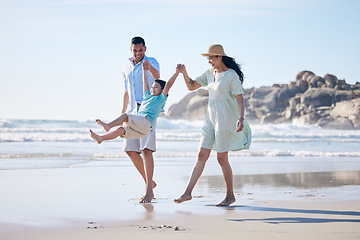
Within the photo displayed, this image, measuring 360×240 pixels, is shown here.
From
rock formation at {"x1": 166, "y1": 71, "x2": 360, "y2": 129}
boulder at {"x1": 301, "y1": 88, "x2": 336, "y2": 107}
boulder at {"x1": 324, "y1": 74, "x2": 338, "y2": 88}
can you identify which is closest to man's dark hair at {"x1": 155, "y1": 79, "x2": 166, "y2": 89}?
rock formation at {"x1": 166, "y1": 71, "x2": 360, "y2": 129}

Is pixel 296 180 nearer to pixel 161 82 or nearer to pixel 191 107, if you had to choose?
pixel 161 82

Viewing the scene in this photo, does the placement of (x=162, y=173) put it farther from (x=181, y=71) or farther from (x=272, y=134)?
(x=272, y=134)

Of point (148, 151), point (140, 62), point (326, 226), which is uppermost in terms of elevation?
point (140, 62)

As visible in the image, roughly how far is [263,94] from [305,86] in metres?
7.49

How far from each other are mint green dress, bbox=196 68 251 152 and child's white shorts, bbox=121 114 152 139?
715mm

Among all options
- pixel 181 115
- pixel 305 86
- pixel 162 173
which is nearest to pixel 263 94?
pixel 305 86

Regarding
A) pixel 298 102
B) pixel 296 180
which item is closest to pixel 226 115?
pixel 296 180

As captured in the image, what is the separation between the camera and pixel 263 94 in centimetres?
9831

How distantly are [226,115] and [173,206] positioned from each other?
1.13 meters

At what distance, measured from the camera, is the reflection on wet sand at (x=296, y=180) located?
321 inches

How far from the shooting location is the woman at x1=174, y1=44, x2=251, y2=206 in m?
5.87

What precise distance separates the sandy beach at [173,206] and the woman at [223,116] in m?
0.52

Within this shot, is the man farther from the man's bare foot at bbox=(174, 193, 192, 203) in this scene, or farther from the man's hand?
the man's bare foot at bbox=(174, 193, 192, 203)

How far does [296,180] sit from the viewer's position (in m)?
8.86
